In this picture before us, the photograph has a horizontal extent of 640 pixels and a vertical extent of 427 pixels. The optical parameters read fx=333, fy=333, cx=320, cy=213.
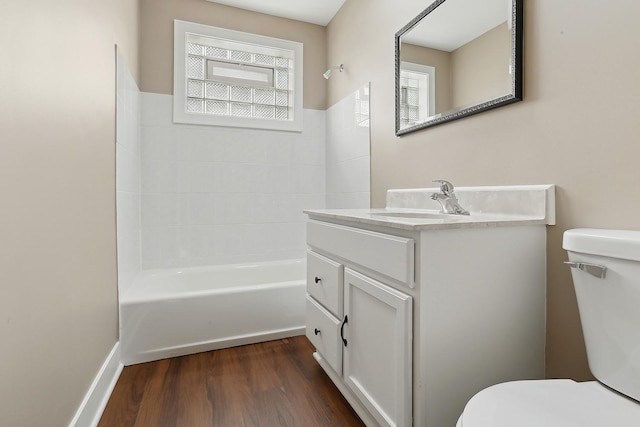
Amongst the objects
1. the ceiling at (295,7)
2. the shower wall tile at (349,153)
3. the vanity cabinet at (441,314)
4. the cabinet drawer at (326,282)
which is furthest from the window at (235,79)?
the vanity cabinet at (441,314)

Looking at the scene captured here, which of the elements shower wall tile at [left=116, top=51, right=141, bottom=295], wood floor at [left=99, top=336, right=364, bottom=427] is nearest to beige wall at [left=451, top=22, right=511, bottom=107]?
wood floor at [left=99, top=336, right=364, bottom=427]

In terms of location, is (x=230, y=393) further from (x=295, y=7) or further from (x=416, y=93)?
(x=295, y=7)

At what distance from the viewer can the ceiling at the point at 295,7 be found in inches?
100

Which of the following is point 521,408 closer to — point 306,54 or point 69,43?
point 69,43

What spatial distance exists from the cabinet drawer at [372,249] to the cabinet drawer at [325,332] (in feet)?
0.93

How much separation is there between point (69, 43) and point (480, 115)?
1.56 metres

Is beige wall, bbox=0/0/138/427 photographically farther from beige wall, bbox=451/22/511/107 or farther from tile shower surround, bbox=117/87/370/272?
beige wall, bbox=451/22/511/107

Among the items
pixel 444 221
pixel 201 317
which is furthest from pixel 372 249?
pixel 201 317

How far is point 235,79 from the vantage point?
8.92 feet

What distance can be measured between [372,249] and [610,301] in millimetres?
612

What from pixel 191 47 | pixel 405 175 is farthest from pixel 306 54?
pixel 405 175

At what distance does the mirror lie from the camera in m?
1.23

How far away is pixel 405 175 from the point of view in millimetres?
1876

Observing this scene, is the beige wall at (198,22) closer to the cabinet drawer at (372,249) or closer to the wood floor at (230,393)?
the cabinet drawer at (372,249)
